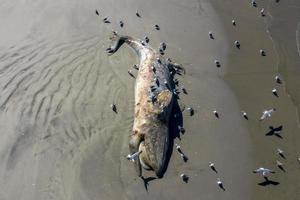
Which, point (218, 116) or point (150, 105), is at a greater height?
point (150, 105)

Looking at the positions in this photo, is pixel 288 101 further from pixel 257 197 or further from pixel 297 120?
pixel 257 197

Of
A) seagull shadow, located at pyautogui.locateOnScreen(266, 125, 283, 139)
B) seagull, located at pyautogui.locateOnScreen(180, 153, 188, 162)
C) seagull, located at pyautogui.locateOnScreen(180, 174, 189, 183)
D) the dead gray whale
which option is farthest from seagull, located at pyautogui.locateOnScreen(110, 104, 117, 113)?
seagull shadow, located at pyautogui.locateOnScreen(266, 125, 283, 139)

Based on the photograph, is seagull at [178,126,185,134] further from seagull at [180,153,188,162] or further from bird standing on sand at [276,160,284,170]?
bird standing on sand at [276,160,284,170]

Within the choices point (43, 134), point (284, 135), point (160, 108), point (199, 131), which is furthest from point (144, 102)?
point (284, 135)

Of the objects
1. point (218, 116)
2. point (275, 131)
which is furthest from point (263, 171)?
point (218, 116)

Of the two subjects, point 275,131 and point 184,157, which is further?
point 275,131

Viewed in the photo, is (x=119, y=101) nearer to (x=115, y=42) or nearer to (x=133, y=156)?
(x=133, y=156)
